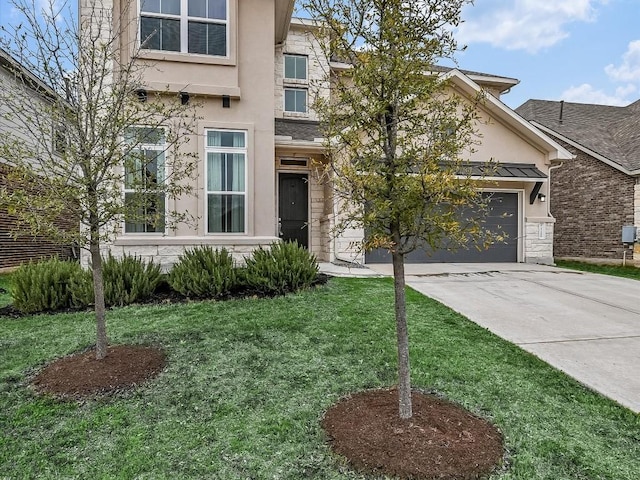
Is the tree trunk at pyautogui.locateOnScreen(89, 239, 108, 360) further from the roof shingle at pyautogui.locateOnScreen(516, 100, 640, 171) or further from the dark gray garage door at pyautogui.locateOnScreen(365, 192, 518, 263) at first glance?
the roof shingle at pyautogui.locateOnScreen(516, 100, 640, 171)

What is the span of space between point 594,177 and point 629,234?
7.98 feet

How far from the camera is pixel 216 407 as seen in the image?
334 cm

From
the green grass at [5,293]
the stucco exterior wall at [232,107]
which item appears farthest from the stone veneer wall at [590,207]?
the green grass at [5,293]

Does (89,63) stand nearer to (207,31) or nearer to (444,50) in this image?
(444,50)

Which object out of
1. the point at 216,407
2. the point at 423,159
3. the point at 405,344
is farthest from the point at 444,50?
the point at 216,407

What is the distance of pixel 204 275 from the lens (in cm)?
673

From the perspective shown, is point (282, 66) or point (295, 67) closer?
point (282, 66)

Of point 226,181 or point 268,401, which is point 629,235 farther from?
point 268,401

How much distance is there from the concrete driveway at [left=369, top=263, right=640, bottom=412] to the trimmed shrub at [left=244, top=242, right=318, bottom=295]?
2.18 m

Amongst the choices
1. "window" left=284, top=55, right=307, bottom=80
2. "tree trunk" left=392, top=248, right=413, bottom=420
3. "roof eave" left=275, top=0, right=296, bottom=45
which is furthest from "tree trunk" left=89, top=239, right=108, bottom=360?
"window" left=284, top=55, right=307, bottom=80

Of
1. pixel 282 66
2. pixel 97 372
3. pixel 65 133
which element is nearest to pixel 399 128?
pixel 65 133

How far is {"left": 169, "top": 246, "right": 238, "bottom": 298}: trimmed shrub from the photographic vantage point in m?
6.71

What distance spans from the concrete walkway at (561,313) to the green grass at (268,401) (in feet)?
1.11

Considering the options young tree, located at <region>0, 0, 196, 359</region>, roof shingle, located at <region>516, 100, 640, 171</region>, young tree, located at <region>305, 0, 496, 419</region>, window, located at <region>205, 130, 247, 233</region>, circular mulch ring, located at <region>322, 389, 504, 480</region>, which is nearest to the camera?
circular mulch ring, located at <region>322, 389, 504, 480</region>
